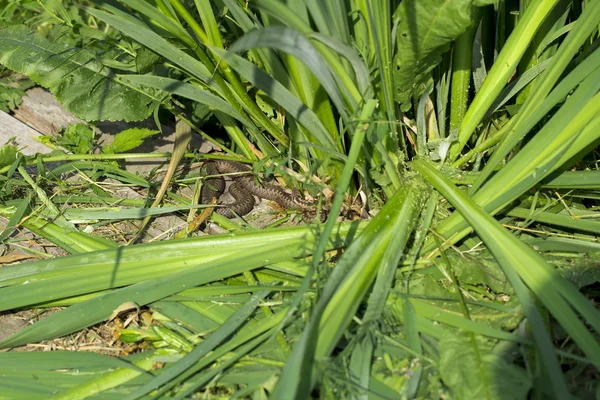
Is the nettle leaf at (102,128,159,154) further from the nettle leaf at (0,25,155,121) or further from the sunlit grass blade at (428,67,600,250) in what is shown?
the sunlit grass blade at (428,67,600,250)

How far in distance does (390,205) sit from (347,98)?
1.48 ft

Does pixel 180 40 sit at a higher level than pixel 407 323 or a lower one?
A: higher

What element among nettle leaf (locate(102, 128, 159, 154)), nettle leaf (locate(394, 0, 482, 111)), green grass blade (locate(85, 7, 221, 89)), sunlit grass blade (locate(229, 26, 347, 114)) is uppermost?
nettle leaf (locate(394, 0, 482, 111))

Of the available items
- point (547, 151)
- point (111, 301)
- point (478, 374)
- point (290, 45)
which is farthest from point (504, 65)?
point (111, 301)

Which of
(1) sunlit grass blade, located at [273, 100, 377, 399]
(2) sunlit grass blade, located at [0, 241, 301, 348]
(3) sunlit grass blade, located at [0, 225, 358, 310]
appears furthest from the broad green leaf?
(1) sunlit grass blade, located at [273, 100, 377, 399]

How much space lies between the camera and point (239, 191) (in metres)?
3.47

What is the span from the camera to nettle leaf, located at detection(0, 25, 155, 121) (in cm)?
326

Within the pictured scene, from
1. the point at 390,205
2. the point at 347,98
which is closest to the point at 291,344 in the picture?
the point at 390,205

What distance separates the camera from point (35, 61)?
11.3ft

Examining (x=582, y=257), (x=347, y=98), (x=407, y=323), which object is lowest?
(x=407, y=323)

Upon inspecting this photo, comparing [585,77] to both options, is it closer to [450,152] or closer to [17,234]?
[450,152]

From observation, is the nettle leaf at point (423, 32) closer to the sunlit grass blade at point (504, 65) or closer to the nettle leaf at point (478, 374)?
the sunlit grass blade at point (504, 65)

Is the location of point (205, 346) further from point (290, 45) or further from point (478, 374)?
point (290, 45)

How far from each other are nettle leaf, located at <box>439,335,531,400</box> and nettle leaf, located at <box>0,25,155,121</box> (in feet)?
6.34
